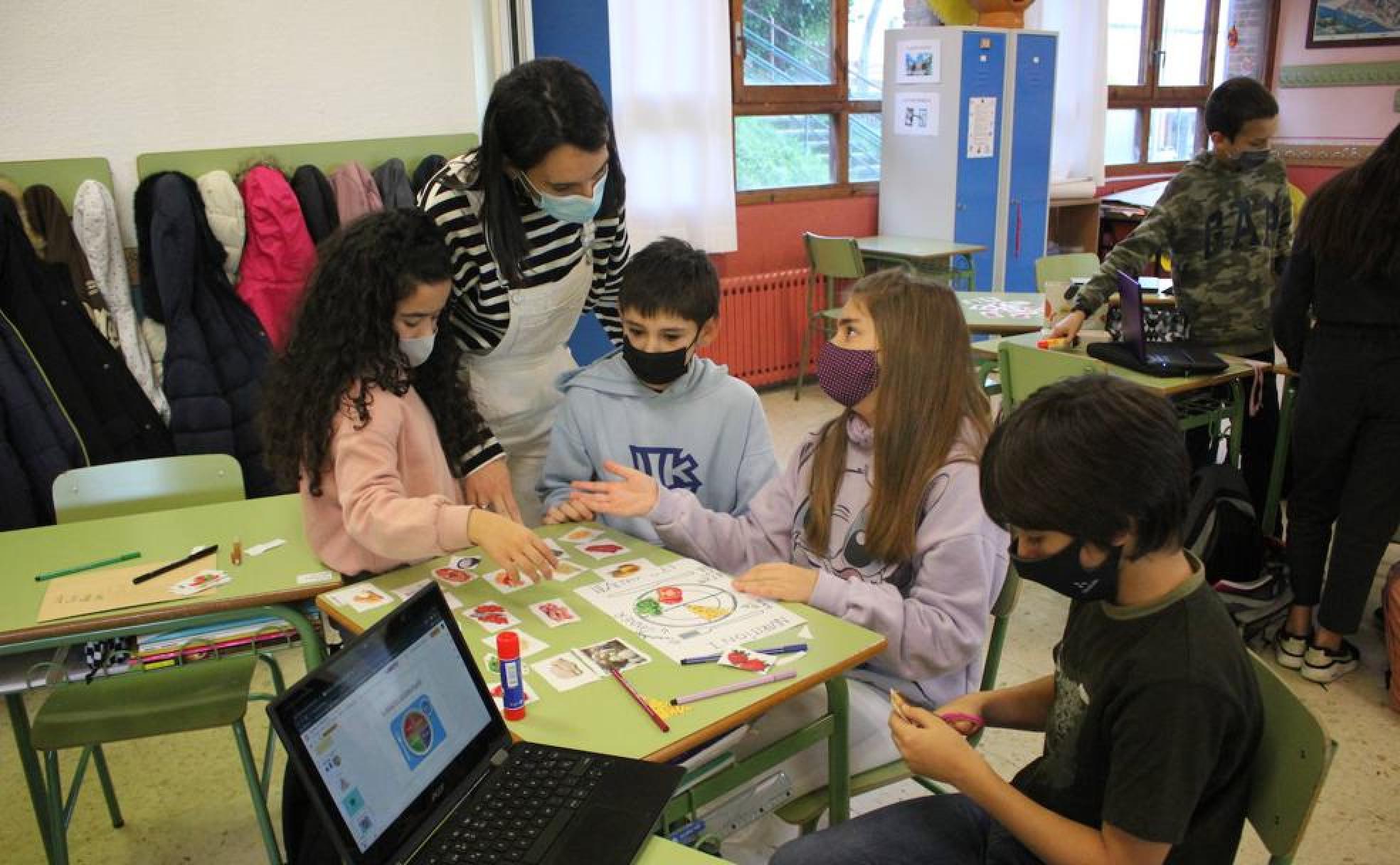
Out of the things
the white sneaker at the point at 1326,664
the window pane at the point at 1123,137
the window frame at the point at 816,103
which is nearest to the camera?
the white sneaker at the point at 1326,664

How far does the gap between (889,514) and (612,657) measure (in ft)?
1.66

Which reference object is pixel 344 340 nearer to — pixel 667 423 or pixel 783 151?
pixel 667 423

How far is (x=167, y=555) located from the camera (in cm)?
202

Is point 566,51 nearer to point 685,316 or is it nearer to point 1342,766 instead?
point 685,316

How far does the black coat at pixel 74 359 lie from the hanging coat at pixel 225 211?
1.39 ft

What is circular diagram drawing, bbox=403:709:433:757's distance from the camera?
1.17m

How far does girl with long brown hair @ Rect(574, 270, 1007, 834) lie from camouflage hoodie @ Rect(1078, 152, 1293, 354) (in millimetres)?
1847

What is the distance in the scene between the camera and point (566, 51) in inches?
150

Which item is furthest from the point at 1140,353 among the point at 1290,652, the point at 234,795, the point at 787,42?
the point at 787,42

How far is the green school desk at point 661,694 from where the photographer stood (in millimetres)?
1318

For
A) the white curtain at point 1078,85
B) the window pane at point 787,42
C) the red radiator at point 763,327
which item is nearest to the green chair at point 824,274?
the red radiator at point 763,327

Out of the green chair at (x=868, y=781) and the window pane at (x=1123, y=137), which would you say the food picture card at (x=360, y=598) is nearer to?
the green chair at (x=868, y=781)

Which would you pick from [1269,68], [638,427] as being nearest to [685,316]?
[638,427]

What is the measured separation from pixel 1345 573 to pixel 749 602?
1959 millimetres
